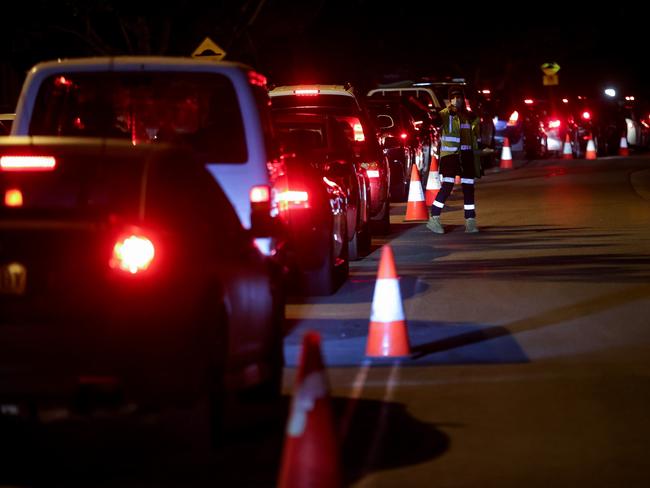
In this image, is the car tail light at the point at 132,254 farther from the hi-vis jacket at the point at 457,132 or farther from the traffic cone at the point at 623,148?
the traffic cone at the point at 623,148

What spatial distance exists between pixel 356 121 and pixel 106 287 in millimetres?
12365

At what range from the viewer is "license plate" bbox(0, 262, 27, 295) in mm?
6895

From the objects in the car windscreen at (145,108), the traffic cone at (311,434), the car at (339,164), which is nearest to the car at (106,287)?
the traffic cone at (311,434)

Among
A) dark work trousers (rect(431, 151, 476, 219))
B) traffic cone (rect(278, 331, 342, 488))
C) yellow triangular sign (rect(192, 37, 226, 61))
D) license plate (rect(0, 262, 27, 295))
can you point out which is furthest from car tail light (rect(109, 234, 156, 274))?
yellow triangular sign (rect(192, 37, 226, 61))

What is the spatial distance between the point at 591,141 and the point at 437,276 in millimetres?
26013

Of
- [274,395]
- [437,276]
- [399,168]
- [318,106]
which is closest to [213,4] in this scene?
[399,168]

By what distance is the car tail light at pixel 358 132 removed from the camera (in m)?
19.0

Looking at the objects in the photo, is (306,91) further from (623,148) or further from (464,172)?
(623,148)

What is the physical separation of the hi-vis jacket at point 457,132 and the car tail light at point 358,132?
1.18m

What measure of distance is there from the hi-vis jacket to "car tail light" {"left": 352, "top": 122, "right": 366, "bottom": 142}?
3.88 ft

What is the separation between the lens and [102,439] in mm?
8031

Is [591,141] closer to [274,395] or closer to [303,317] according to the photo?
[303,317]

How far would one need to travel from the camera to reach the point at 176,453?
24.9ft

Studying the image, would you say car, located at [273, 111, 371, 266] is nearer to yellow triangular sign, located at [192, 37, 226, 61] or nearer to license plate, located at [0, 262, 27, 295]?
license plate, located at [0, 262, 27, 295]
